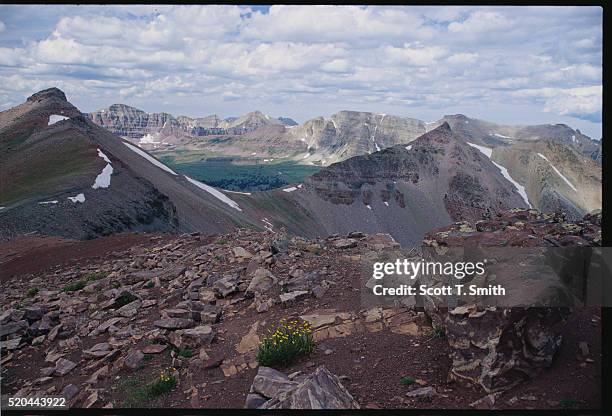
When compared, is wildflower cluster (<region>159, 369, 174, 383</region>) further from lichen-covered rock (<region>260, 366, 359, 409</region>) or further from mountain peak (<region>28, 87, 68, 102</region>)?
mountain peak (<region>28, 87, 68, 102</region>)

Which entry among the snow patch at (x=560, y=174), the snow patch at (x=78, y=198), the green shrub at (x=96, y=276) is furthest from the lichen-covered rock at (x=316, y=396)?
the snow patch at (x=560, y=174)

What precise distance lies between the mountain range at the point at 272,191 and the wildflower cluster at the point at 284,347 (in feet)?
14.4

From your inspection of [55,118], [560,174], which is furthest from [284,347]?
[560,174]

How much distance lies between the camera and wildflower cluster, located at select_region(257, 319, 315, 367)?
21.7 ft

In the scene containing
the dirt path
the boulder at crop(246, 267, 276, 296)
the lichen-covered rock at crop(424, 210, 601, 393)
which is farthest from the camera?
the dirt path

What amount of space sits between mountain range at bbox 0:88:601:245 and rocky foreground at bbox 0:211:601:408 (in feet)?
7.22

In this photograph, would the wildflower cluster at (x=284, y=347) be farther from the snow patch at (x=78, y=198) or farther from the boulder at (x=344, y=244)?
the snow patch at (x=78, y=198)

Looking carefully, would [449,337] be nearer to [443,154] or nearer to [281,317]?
[281,317]

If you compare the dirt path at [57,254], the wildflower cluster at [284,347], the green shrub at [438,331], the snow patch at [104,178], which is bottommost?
the dirt path at [57,254]

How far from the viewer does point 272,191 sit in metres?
96.8

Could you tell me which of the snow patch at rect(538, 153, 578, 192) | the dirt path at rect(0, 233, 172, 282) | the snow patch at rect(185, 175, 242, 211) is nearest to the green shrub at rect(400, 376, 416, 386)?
the dirt path at rect(0, 233, 172, 282)

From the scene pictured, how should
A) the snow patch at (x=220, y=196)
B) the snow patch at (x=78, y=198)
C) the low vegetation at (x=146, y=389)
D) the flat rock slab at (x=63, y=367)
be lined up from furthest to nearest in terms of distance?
the snow patch at (x=220, y=196)
the snow patch at (x=78, y=198)
the flat rock slab at (x=63, y=367)
the low vegetation at (x=146, y=389)

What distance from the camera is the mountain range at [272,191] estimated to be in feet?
116

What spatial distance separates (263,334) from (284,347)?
87cm
